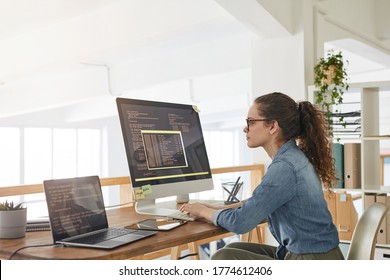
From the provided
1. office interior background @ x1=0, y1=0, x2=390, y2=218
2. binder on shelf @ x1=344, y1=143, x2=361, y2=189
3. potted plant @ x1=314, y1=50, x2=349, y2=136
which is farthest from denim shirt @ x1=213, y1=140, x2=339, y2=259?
potted plant @ x1=314, y1=50, x2=349, y2=136

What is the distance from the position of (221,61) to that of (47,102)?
270 cm

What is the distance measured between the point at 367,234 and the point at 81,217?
89 centimetres

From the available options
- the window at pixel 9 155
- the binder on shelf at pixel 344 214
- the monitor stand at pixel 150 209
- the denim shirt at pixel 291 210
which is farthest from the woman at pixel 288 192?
the window at pixel 9 155

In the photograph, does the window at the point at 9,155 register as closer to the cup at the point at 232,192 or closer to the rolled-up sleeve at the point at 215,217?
the cup at the point at 232,192

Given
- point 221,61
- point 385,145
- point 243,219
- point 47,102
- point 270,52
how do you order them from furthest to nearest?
point 385,145 → point 47,102 → point 221,61 → point 270,52 → point 243,219

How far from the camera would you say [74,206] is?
153 centimetres

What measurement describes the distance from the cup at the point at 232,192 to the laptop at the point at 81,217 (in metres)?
0.72

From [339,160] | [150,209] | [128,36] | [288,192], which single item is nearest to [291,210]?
[288,192]

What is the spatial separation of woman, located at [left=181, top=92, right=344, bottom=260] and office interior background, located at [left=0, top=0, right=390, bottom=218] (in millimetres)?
1310

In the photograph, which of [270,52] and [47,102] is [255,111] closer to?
[270,52]

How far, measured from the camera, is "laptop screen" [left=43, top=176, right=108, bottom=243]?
1461 millimetres
